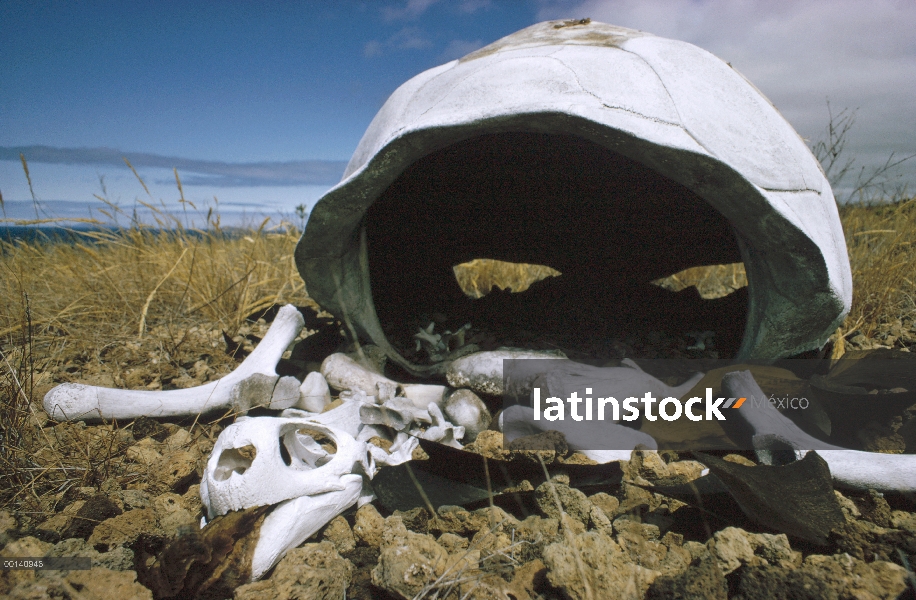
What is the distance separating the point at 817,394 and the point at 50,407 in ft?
8.74

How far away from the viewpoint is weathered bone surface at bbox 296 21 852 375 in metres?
1.47

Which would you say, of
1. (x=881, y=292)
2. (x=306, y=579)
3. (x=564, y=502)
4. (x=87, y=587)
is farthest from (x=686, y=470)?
(x=881, y=292)

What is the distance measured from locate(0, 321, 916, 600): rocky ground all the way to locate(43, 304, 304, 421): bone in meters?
0.10

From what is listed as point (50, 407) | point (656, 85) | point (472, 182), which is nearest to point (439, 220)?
point (472, 182)

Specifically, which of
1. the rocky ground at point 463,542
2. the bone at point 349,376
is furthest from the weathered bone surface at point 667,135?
the rocky ground at point 463,542

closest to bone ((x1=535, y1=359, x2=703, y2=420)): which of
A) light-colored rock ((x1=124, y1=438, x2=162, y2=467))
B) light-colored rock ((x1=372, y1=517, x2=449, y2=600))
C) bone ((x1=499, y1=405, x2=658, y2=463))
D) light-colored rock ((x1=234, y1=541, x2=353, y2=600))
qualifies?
bone ((x1=499, y1=405, x2=658, y2=463))

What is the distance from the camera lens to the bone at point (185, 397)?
1.77 metres

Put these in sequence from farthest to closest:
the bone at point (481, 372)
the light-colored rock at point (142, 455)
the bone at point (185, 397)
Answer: the bone at point (481, 372) < the bone at point (185, 397) < the light-colored rock at point (142, 455)

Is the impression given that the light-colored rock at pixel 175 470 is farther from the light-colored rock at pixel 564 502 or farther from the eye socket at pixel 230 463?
the light-colored rock at pixel 564 502

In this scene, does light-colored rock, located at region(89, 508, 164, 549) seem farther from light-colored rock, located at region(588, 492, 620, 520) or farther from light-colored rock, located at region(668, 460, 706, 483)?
light-colored rock, located at region(668, 460, 706, 483)

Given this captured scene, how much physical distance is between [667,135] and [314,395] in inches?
60.7

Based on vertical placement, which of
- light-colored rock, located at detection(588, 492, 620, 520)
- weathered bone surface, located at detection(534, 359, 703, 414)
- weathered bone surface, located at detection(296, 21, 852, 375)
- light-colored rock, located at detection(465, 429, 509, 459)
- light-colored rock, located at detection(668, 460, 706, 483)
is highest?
weathered bone surface, located at detection(296, 21, 852, 375)

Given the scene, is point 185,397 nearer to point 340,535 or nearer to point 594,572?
point 340,535

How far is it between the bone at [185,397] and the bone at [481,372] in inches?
24.7
